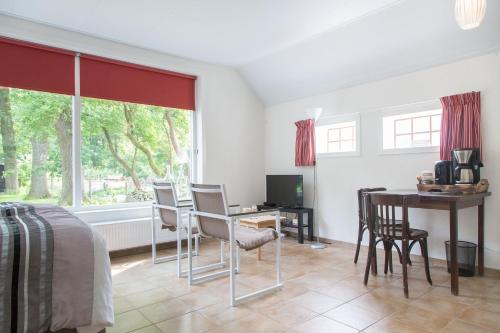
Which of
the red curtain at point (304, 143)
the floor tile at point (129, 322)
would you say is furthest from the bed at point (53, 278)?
the red curtain at point (304, 143)

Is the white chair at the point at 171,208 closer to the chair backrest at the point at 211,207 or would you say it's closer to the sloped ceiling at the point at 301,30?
the chair backrest at the point at 211,207

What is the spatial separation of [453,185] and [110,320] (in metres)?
3.06

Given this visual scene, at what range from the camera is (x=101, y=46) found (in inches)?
158

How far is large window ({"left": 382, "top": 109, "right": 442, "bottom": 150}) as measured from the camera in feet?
12.3

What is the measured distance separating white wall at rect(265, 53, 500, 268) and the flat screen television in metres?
0.21

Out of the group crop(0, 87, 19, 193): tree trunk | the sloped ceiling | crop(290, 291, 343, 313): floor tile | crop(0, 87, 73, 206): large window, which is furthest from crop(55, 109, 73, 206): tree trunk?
crop(290, 291, 343, 313): floor tile

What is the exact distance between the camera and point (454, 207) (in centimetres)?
270

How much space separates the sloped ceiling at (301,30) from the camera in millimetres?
3205

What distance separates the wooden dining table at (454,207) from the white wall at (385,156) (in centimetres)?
14

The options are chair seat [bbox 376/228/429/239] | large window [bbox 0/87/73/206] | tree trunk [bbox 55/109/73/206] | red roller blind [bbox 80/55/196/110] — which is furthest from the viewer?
red roller blind [bbox 80/55/196/110]

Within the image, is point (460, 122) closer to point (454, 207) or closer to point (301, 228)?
point (454, 207)

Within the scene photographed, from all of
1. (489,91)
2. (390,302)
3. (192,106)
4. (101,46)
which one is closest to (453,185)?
(489,91)

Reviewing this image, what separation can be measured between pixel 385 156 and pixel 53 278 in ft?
12.2

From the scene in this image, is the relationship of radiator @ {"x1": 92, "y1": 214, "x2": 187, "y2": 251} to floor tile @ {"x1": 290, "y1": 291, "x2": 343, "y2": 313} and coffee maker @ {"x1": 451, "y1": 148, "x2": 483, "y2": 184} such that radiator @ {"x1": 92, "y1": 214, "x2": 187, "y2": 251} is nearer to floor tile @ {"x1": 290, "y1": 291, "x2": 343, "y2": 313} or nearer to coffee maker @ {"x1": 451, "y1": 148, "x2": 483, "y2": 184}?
floor tile @ {"x1": 290, "y1": 291, "x2": 343, "y2": 313}
